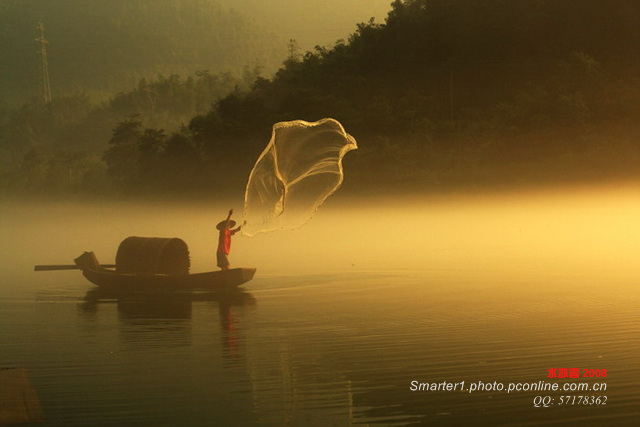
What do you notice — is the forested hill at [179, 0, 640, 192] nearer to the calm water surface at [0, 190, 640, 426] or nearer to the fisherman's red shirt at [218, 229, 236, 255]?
the calm water surface at [0, 190, 640, 426]

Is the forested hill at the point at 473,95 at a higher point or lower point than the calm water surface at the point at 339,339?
higher

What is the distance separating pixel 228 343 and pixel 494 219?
137 feet

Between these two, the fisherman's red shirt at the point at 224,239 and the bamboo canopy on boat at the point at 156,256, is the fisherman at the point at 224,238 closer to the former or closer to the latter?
the fisherman's red shirt at the point at 224,239

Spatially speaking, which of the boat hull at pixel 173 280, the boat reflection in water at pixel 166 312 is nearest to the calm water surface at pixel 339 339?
the boat reflection in water at pixel 166 312

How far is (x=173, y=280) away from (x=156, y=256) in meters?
0.70

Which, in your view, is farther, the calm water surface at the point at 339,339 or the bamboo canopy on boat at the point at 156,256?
the bamboo canopy on boat at the point at 156,256

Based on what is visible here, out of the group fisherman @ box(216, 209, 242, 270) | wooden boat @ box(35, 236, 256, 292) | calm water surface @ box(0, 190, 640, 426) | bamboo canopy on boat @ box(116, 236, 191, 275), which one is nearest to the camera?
calm water surface @ box(0, 190, 640, 426)

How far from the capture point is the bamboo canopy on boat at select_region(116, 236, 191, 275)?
76.3ft

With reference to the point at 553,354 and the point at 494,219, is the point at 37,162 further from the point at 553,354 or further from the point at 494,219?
the point at 553,354

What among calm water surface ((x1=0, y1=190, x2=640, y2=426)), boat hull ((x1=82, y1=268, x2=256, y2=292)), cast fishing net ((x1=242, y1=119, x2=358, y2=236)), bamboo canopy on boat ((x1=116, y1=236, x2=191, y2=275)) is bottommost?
calm water surface ((x1=0, y1=190, x2=640, y2=426))

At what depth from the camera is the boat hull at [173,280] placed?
22.6 metres

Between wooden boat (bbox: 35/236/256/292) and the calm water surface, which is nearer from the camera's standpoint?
the calm water surface

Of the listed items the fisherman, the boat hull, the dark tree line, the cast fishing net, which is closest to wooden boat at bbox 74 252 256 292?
the boat hull

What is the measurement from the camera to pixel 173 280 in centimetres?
2303
